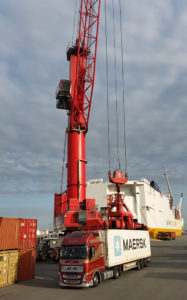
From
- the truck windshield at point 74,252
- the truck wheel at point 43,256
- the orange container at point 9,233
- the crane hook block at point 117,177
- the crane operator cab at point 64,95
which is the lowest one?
the truck wheel at point 43,256

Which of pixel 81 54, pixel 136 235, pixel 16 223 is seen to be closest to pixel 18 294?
pixel 16 223

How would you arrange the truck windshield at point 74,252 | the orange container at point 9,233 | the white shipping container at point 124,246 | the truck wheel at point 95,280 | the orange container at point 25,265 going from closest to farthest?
the truck wheel at point 95,280 < the truck windshield at point 74,252 < the white shipping container at point 124,246 < the orange container at point 9,233 < the orange container at point 25,265

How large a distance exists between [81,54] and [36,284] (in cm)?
3458

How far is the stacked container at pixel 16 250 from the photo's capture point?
55.4 ft

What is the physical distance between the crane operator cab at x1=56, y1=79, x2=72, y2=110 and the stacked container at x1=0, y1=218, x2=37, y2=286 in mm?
22330

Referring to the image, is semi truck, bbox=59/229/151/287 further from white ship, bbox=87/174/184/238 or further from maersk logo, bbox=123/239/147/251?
white ship, bbox=87/174/184/238

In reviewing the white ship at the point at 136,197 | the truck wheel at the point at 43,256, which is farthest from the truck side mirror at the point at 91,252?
the white ship at the point at 136,197

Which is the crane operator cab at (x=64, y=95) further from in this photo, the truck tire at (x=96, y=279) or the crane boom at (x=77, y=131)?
the truck tire at (x=96, y=279)

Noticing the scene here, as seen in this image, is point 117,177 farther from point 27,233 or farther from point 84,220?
point 27,233

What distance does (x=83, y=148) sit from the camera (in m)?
36.2

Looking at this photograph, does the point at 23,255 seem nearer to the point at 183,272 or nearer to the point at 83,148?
the point at 183,272

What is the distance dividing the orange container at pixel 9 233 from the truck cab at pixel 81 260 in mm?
4483

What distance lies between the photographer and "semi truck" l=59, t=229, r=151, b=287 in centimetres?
1451

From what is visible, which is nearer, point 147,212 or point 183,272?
point 183,272
